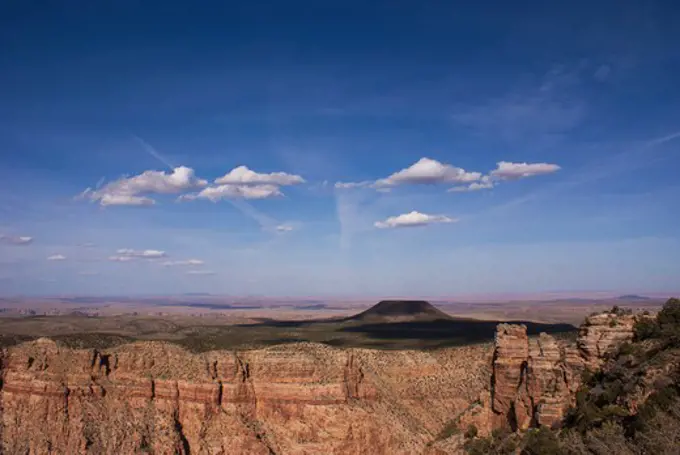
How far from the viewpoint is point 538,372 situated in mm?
35625

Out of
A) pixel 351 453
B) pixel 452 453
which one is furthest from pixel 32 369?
pixel 452 453

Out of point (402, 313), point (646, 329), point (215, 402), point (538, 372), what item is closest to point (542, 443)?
point (538, 372)

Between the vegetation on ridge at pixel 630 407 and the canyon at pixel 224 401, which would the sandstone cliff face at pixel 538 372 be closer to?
the vegetation on ridge at pixel 630 407

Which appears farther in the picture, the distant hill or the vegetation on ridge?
the distant hill

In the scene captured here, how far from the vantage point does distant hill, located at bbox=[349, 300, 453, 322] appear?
144 meters

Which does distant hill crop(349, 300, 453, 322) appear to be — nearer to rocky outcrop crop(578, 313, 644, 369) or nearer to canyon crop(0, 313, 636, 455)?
canyon crop(0, 313, 636, 455)

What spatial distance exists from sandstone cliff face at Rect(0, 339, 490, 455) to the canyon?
84mm

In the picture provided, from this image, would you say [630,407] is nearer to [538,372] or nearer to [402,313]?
[538,372]

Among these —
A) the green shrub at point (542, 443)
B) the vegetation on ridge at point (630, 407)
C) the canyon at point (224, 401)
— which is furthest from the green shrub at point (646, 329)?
the canyon at point (224, 401)

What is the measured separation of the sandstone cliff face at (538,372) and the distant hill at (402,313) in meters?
99.3

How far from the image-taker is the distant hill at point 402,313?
144 m

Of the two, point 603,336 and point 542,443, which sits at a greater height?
point 603,336

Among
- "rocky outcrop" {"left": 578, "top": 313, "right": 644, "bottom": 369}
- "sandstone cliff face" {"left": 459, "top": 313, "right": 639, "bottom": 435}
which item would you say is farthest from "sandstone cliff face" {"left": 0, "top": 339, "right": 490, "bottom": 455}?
"rocky outcrop" {"left": 578, "top": 313, "right": 644, "bottom": 369}

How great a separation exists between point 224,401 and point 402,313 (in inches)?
4079
